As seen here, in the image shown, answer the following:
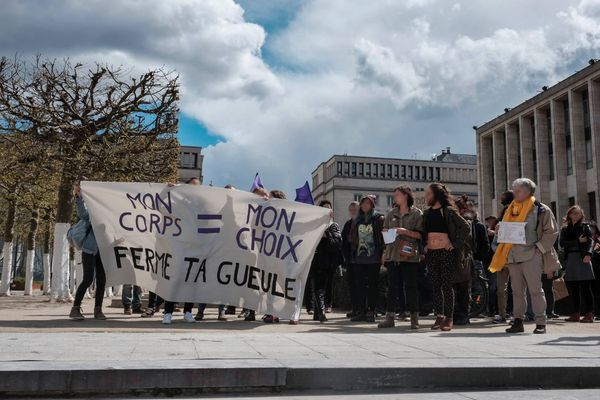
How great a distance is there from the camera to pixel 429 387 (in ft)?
16.2

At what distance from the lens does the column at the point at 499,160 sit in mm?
68000

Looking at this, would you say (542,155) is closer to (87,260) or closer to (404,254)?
(404,254)

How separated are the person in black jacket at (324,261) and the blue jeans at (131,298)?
3.82 meters

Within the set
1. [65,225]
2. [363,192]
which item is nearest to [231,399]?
[65,225]

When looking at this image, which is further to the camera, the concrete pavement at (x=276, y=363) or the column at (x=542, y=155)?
the column at (x=542, y=155)

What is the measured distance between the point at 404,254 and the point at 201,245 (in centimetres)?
312

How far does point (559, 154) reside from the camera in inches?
2254

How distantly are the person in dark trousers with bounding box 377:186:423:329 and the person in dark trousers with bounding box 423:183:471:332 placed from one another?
0.24 metres

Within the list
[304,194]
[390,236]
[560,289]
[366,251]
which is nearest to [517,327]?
[390,236]

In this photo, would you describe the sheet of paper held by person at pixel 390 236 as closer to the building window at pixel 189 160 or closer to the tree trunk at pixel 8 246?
the tree trunk at pixel 8 246

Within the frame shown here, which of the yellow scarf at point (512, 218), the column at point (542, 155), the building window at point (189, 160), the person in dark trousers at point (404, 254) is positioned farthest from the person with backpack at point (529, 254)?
the building window at point (189, 160)

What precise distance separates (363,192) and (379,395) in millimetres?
112209

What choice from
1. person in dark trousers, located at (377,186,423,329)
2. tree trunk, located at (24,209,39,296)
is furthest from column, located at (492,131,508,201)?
person in dark trousers, located at (377,186,423,329)

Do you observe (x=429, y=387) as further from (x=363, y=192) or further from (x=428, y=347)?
(x=363, y=192)
